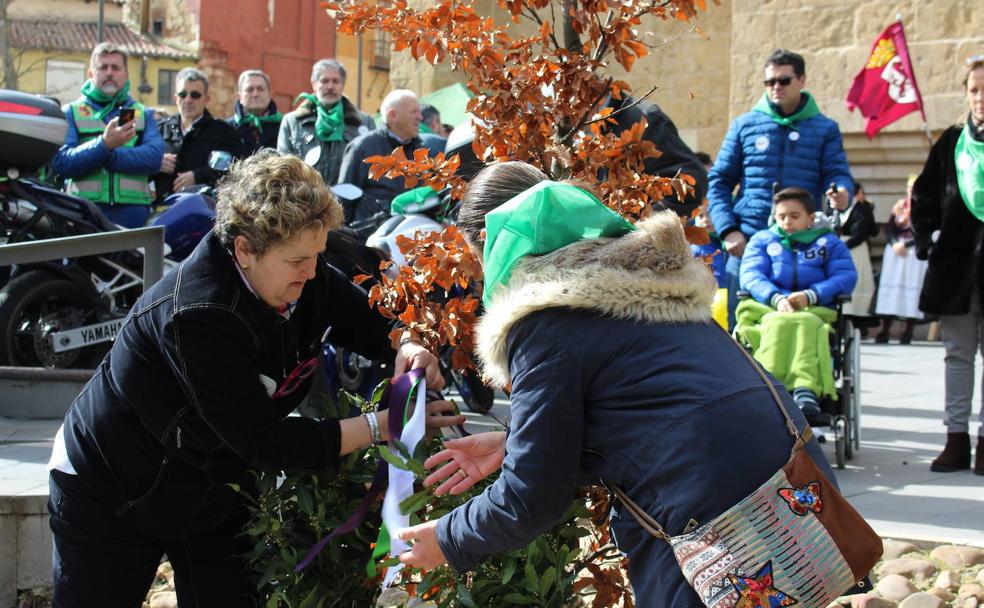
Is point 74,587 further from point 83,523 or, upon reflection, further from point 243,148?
point 243,148

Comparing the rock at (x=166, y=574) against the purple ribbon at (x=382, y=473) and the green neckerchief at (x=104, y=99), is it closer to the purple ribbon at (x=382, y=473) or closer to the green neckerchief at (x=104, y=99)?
the purple ribbon at (x=382, y=473)

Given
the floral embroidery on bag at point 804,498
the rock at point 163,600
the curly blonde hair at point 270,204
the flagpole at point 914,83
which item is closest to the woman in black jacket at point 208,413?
the curly blonde hair at point 270,204

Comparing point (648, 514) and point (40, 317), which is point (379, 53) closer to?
point (40, 317)

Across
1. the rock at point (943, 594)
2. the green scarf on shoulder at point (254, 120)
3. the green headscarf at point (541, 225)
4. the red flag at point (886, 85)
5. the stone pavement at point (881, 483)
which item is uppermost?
the red flag at point (886, 85)

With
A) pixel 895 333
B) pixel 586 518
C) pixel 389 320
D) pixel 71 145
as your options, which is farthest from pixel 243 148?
pixel 895 333

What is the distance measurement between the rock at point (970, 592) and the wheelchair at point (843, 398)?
7.16 feet

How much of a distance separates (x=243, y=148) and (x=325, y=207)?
653 centimetres

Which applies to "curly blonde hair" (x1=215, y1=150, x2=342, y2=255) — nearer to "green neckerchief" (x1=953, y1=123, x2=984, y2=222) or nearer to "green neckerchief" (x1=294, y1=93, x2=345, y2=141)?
"green neckerchief" (x1=953, y1=123, x2=984, y2=222)

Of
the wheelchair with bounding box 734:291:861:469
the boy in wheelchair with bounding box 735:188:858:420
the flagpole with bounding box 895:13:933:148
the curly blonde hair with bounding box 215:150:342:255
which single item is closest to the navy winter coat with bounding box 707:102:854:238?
the boy in wheelchair with bounding box 735:188:858:420

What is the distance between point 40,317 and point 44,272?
0.27 m

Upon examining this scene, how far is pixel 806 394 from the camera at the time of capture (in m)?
6.41

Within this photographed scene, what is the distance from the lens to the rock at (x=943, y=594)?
420cm

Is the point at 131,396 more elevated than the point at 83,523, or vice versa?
the point at 131,396

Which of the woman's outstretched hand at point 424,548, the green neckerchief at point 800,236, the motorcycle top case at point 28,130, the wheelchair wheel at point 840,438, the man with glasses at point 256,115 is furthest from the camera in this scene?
the man with glasses at point 256,115
